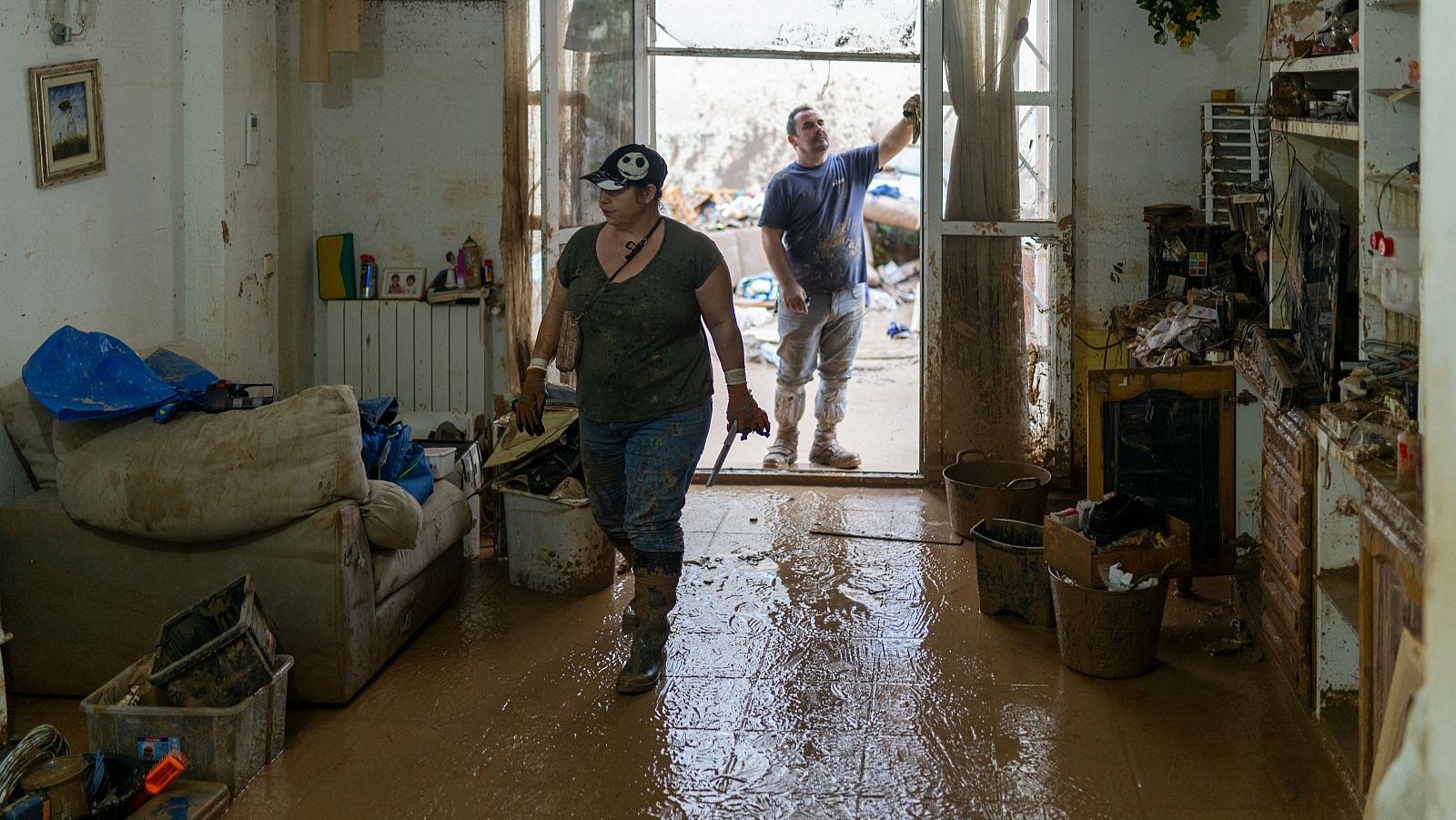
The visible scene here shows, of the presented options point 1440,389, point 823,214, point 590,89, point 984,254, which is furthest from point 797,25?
point 1440,389

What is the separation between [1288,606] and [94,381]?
11.4 feet

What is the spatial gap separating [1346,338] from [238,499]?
299 cm

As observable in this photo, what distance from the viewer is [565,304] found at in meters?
4.15

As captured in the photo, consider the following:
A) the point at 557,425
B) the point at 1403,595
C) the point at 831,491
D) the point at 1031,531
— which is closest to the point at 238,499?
the point at 557,425

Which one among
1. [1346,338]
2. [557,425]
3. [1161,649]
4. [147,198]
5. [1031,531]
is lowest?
[1161,649]

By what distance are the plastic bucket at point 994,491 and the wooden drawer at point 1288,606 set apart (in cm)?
116

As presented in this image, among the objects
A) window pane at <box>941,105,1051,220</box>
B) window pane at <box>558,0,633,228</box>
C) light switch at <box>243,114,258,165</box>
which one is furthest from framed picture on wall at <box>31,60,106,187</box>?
window pane at <box>941,105,1051,220</box>

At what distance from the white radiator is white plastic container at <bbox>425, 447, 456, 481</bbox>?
50.9 inches

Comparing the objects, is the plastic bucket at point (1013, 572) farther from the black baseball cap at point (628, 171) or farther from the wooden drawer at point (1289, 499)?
the black baseball cap at point (628, 171)

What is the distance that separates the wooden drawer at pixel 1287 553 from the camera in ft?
12.0

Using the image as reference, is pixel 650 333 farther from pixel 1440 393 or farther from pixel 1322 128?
pixel 1440 393

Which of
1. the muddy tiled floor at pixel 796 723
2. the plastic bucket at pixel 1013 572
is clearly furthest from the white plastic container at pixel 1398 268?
the plastic bucket at pixel 1013 572

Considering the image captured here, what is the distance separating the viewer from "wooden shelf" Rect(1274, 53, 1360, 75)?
3.61m

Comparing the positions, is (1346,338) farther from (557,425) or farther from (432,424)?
(432,424)
